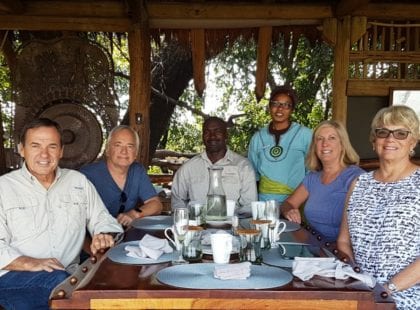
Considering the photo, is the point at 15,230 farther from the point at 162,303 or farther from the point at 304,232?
the point at 304,232

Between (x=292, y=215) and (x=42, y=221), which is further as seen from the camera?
(x=292, y=215)

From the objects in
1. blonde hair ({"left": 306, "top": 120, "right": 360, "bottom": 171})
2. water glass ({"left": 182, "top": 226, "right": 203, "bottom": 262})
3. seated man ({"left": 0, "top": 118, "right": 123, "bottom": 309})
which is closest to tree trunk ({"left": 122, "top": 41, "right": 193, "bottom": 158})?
blonde hair ({"left": 306, "top": 120, "right": 360, "bottom": 171})

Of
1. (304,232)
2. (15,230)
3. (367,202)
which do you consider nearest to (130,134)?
(15,230)

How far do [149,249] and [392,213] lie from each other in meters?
0.99

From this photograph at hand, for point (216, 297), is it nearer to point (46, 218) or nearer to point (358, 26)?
point (46, 218)

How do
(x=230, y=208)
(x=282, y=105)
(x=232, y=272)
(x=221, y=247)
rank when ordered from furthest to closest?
(x=282, y=105), (x=230, y=208), (x=221, y=247), (x=232, y=272)

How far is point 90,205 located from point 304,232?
101 cm

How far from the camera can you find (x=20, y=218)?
2.23 metres

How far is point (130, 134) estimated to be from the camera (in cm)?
305

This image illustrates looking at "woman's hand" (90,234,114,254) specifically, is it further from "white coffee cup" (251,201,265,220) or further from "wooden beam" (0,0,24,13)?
"wooden beam" (0,0,24,13)

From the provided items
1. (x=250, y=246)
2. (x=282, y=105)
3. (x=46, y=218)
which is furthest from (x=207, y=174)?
(x=250, y=246)

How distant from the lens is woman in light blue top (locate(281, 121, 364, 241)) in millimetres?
2754

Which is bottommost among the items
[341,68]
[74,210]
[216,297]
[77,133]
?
[216,297]

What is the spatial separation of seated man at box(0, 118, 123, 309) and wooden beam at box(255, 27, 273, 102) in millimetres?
3025
